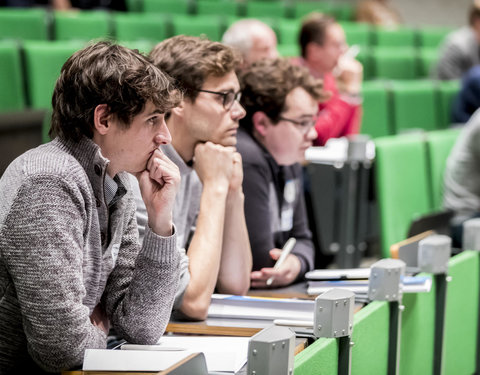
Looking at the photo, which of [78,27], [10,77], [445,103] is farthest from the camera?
[445,103]

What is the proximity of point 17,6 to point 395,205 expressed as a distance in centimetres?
291

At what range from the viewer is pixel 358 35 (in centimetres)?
534

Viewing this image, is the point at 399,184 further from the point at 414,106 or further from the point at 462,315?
the point at 414,106

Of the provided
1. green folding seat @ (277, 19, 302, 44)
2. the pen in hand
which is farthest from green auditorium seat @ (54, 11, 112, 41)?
the pen in hand

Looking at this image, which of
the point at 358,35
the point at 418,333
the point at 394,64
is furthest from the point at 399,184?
the point at 358,35

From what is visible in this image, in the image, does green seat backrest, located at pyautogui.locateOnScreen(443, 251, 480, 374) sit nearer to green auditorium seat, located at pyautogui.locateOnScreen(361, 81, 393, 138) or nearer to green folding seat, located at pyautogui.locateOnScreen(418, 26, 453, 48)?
green auditorium seat, located at pyautogui.locateOnScreen(361, 81, 393, 138)

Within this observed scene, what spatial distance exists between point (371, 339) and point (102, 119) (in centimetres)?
57

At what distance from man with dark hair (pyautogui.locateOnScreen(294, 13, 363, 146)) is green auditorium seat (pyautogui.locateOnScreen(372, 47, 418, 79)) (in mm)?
1252

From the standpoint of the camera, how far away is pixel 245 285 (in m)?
1.60

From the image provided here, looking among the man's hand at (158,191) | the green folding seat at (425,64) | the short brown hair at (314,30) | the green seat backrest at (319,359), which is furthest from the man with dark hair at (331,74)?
the green seat backrest at (319,359)

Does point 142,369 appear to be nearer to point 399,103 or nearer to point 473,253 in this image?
point 473,253

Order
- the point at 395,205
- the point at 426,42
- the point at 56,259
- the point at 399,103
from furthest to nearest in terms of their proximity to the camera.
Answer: the point at 426,42
the point at 399,103
the point at 395,205
the point at 56,259

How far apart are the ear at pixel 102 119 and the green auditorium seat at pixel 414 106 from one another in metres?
2.85

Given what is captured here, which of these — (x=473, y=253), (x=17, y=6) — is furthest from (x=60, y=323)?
(x=17, y=6)
